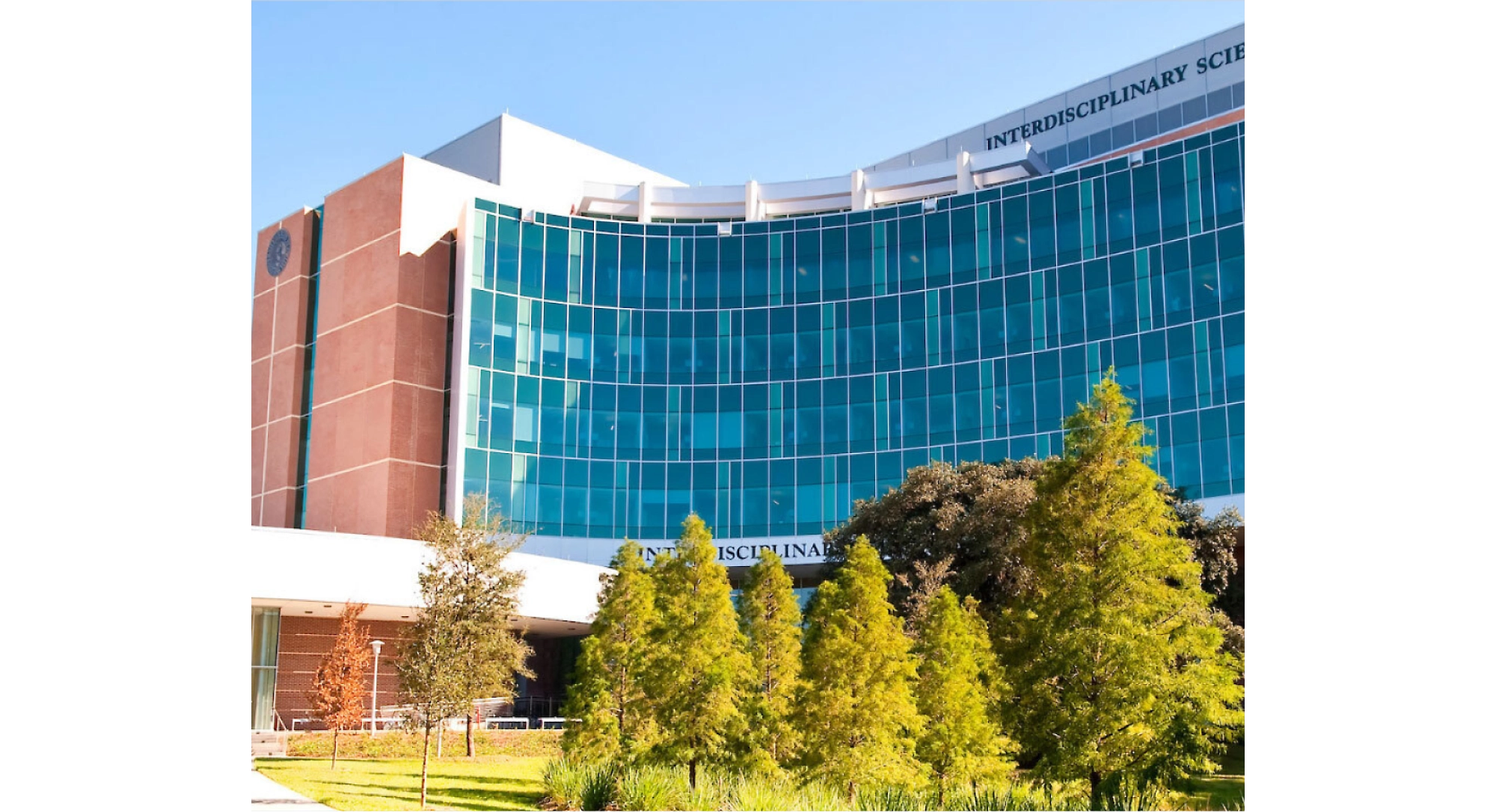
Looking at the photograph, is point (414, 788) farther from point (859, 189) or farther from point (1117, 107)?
point (1117, 107)

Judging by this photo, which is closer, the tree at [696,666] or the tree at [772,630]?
the tree at [696,666]

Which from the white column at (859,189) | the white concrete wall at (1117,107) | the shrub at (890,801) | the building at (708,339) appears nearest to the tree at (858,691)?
the shrub at (890,801)

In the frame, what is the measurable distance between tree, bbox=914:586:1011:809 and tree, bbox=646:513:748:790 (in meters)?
3.60

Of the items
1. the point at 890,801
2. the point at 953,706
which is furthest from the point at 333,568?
the point at 890,801

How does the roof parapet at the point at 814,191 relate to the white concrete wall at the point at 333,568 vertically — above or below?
above

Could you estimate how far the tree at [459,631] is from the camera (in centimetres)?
2545

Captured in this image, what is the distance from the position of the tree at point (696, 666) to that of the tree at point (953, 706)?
11.8 feet

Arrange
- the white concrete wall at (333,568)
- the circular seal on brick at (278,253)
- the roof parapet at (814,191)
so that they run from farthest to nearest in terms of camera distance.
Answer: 1. the roof parapet at (814,191)
2. the circular seal on brick at (278,253)
3. the white concrete wall at (333,568)

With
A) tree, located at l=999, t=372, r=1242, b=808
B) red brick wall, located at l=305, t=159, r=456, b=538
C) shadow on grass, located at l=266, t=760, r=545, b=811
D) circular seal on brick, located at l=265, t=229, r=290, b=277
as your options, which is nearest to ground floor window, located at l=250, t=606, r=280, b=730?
red brick wall, located at l=305, t=159, r=456, b=538

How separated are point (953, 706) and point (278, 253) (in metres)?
46.4

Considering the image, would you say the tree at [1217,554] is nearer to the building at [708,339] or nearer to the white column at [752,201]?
the building at [708,339]

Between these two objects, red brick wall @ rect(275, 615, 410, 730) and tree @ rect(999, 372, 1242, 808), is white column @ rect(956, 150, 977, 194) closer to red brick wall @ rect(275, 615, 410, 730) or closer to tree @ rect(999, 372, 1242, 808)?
red brick wall @ rect(275, 615, 410, 730)

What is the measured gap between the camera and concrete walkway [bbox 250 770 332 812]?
69.4 feet
